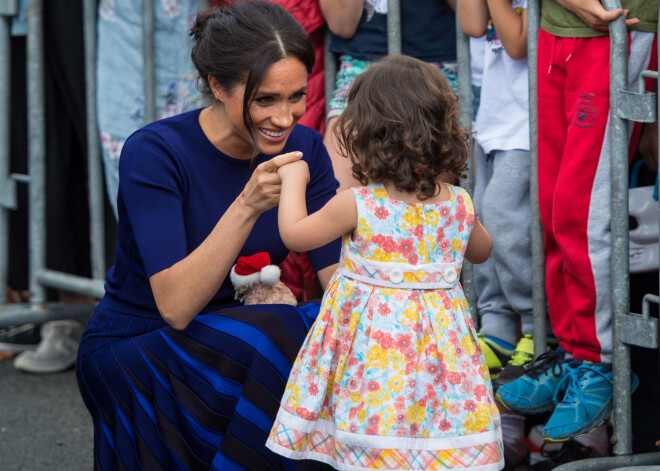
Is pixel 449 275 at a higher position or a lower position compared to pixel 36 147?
lower

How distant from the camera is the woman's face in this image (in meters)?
2.13

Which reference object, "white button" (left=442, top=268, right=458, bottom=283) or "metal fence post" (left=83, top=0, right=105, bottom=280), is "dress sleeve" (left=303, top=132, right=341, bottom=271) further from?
"metal fence post" (left=83, top=0, right=105, bottom=280)

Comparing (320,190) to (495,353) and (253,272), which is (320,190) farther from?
(495,353)

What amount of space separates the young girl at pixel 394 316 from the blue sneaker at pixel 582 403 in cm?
44

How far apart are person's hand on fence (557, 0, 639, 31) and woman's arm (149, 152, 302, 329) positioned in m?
0.92

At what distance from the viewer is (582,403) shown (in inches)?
90.0

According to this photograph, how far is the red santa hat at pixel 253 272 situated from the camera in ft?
7.32

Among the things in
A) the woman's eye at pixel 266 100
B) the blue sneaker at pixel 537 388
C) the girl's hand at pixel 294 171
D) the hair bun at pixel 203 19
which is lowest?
the blue sneaker at pixel 537 388

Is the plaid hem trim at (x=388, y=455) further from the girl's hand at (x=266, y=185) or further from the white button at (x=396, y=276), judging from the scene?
the girl's hand at (x=266, y=185)

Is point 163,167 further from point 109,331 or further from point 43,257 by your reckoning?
point 43,257

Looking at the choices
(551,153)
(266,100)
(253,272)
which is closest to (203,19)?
(266,100)

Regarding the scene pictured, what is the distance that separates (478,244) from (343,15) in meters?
1.21

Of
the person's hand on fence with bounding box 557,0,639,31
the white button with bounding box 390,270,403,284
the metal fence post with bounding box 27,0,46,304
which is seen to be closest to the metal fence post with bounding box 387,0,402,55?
the person's hand on fence with bounding box 557,0,639,31

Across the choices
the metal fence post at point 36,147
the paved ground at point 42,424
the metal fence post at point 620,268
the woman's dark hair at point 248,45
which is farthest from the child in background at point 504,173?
the metal fence post at point 36,147
